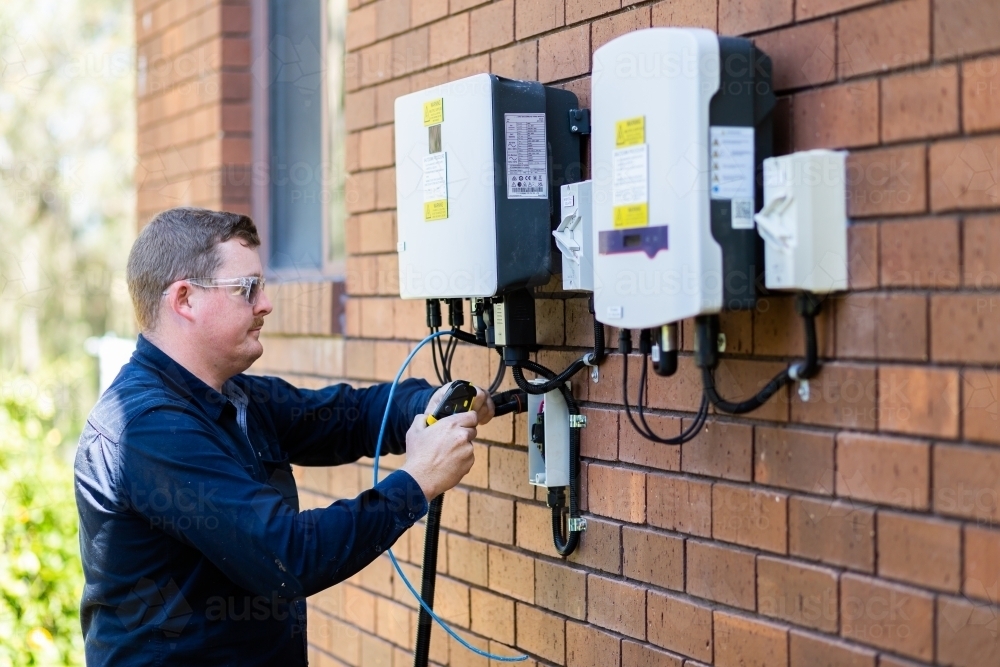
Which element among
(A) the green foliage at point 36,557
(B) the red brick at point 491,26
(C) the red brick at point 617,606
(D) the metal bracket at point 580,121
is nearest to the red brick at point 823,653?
(C) the red brick at point 617,606

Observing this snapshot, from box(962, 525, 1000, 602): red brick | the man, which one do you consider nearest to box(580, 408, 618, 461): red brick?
the man

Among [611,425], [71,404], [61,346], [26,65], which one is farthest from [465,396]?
[61,346]

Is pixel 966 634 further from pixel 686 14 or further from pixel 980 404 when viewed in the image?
pixel 686 14

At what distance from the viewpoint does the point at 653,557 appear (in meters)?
2.45

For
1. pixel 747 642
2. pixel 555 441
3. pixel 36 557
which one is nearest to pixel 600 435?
pixel 555 441

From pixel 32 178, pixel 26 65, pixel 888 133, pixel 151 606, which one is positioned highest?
pixel 26 65

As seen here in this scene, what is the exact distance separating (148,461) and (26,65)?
14145mm

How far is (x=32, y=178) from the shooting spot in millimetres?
15891

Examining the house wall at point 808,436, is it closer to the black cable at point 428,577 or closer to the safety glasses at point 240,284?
the black cable at point 428,577

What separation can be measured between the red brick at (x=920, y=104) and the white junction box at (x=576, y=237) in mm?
681

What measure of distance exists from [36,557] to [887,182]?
13.1 feet

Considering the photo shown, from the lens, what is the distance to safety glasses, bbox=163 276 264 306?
2.67m

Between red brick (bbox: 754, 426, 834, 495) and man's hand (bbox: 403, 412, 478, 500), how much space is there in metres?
0.68

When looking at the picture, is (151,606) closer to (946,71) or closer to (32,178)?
(946,71)
